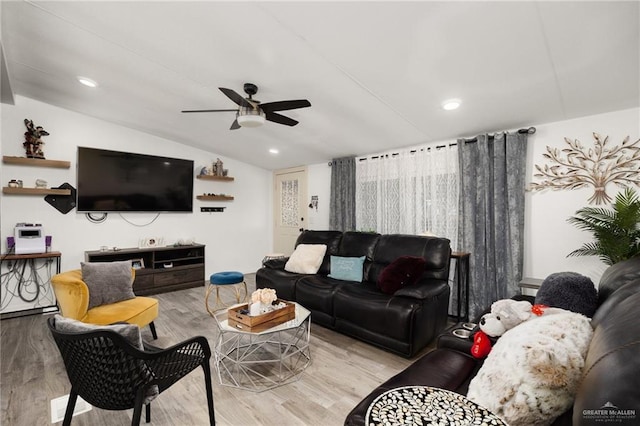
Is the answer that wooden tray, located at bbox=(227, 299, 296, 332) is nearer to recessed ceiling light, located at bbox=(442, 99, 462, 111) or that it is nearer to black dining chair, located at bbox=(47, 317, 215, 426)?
black dining chair, located at bbox=(47, 317, 215, 426)

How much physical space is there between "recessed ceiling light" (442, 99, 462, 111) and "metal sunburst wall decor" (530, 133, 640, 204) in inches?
47.9

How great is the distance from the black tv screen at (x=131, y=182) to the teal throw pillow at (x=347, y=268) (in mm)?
3034

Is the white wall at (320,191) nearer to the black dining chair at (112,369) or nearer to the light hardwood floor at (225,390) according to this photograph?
the light hardwood floor at (225,390)

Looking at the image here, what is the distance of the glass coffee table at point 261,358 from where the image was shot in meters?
2.13

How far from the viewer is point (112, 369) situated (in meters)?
1.29

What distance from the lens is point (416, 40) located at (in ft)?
6.41

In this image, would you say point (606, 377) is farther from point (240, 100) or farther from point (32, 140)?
point (32, 140)

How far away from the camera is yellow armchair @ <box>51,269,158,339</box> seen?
227 centimetres

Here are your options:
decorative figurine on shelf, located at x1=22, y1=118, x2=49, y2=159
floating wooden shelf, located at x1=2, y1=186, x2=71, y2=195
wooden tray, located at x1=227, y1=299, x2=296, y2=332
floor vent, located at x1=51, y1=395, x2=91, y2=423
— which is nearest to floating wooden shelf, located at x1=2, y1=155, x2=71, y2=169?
decorative figurine on shelf, located at x1=22, y1=118, x2=49, y2=159

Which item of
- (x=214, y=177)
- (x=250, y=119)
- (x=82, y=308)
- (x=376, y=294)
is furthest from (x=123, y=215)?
(x=376, y=294)

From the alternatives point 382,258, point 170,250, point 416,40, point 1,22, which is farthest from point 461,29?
point 170,250

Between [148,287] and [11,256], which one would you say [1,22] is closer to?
→ [11,256]

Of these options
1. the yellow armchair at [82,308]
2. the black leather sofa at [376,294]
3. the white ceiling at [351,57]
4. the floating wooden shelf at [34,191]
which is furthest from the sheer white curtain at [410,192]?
the floating wooden shelf at [34,191]

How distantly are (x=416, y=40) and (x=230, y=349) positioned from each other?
2.96 m
